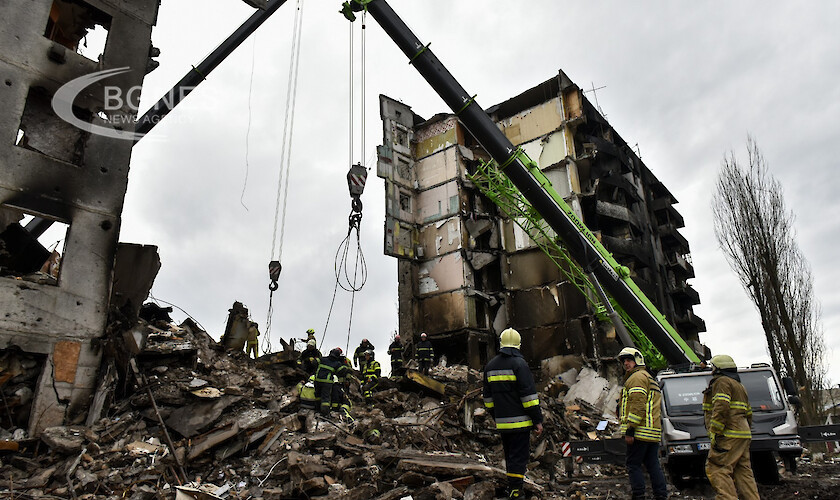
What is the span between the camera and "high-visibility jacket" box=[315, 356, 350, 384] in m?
9.66

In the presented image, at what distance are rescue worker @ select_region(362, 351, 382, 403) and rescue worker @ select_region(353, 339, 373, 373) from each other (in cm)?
21

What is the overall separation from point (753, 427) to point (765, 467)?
0.66 meters

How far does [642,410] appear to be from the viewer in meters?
6.11

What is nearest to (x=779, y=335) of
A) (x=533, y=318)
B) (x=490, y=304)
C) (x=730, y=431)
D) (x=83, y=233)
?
(x=533, y=318)

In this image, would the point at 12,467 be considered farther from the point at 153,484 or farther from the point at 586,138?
the point at 586,138

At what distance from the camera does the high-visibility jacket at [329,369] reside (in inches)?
380

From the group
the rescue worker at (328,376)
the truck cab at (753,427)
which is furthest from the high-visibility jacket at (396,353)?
the truck cab at (753,427)

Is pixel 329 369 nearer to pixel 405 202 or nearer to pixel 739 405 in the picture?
pixel 739 405

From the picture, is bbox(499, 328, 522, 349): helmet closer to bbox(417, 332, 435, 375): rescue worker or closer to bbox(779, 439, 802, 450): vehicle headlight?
bbox(779, 439, 802, 450): vehicle headlight

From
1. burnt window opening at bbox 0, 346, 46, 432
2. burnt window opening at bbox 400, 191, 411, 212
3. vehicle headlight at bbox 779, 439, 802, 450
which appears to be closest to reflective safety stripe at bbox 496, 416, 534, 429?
vehicle headlight at bbox 779, 439, 802, 450

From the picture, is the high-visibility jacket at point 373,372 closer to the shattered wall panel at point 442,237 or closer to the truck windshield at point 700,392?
the truck windshield at point 700,392

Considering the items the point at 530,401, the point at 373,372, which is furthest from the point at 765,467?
the point at 373,372

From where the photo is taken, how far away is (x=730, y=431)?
566 cm

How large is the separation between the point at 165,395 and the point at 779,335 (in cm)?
2082
